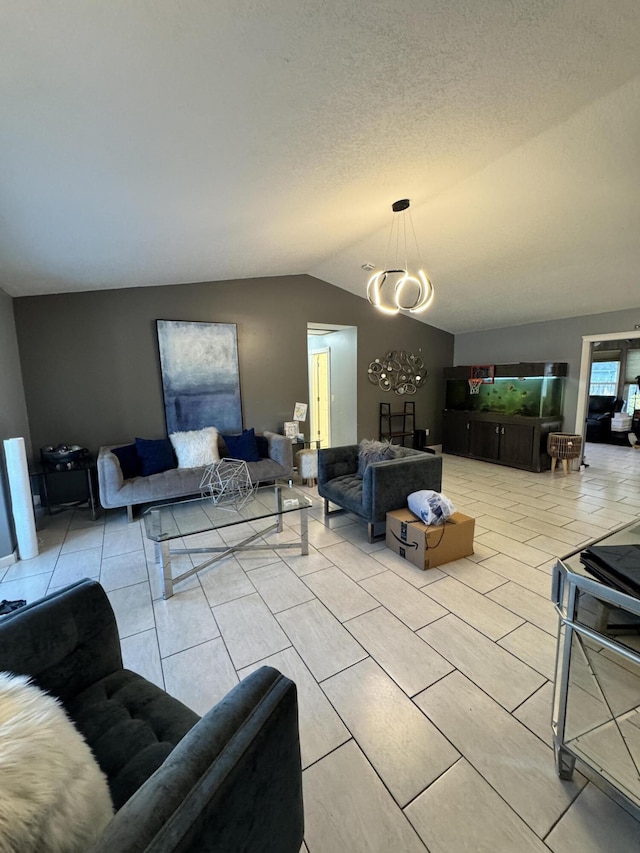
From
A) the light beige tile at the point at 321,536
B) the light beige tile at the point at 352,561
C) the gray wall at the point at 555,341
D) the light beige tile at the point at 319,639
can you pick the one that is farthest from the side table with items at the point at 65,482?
the gray wall at the point at 555,341

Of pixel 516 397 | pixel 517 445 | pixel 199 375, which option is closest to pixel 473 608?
pixel 199 375

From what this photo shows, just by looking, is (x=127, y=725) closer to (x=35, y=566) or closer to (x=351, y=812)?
(x=351, y=812)

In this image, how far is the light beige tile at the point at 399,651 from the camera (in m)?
1.68

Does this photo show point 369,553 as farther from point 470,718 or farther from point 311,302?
point 311,302

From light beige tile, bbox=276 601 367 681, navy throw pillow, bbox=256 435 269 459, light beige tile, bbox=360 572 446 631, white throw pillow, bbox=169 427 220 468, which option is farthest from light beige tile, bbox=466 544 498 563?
white throw pillow, bbox=169 427 220 468

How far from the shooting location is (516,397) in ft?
18.6

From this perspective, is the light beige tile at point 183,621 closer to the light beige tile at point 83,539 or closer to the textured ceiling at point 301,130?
the light beige tile at point 83,539

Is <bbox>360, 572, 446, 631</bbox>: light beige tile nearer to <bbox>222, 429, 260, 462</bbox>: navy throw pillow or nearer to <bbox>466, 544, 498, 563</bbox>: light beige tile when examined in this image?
<bbox>466, 544, 498, 563</bbox>: light beige tile

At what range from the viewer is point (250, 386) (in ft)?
15.9

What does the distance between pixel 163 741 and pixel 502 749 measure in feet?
4.08

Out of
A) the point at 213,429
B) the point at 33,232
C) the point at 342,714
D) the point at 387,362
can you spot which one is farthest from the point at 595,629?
the point at 387,362

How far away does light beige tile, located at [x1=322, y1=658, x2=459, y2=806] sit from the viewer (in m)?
1.28

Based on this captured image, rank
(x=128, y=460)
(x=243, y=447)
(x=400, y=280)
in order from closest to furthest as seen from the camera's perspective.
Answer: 1. (x=400, y=280)
2. (x=128, y=460)
3. (x=243, y=447)

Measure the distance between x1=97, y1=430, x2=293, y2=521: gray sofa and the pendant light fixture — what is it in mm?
2220
